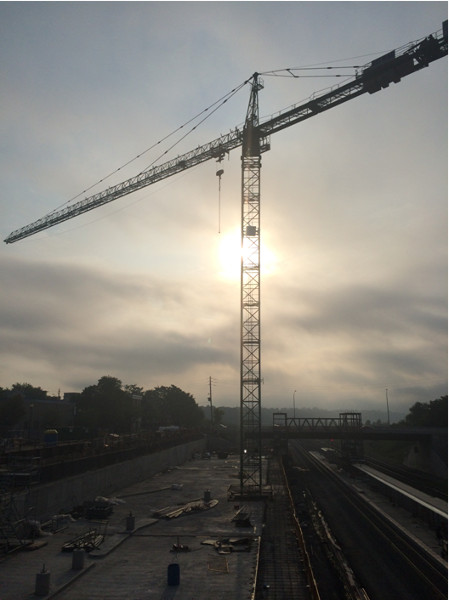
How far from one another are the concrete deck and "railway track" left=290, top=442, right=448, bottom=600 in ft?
20.3

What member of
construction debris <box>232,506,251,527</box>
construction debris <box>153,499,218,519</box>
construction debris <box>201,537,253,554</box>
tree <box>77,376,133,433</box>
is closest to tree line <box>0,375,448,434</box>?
tree <box>77,376,133,433</box>

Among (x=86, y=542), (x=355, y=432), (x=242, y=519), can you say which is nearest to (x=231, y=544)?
(x=242, y=519)

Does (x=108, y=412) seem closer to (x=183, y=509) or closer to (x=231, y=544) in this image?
(x=183, y=509)

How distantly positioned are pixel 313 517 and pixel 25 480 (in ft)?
78.5

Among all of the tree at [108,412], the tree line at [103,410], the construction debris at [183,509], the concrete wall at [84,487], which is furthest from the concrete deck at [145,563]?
the tree at [108,412]

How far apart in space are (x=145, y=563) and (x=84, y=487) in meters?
17.3

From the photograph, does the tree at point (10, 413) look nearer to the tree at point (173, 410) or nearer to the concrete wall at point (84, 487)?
the concrete wall at point (84, 487)

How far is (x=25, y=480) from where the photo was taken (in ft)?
112

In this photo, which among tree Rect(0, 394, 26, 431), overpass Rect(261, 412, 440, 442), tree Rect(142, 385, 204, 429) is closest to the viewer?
overpass Rect(261, 412, 440, 442)

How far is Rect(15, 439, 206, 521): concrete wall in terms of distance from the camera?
113ft

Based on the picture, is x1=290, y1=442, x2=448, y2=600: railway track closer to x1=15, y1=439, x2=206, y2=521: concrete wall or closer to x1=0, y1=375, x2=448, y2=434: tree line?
x1=15, y1=439, x2=206, y2=521: concrete wall

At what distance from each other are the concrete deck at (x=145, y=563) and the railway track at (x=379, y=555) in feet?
20.3

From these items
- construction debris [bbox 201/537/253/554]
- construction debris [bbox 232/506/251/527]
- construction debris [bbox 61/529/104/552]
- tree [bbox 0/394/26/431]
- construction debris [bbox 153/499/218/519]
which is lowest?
A: construction debris [bbox 153/499/218/519]

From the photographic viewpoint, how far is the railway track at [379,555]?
2556 cm
